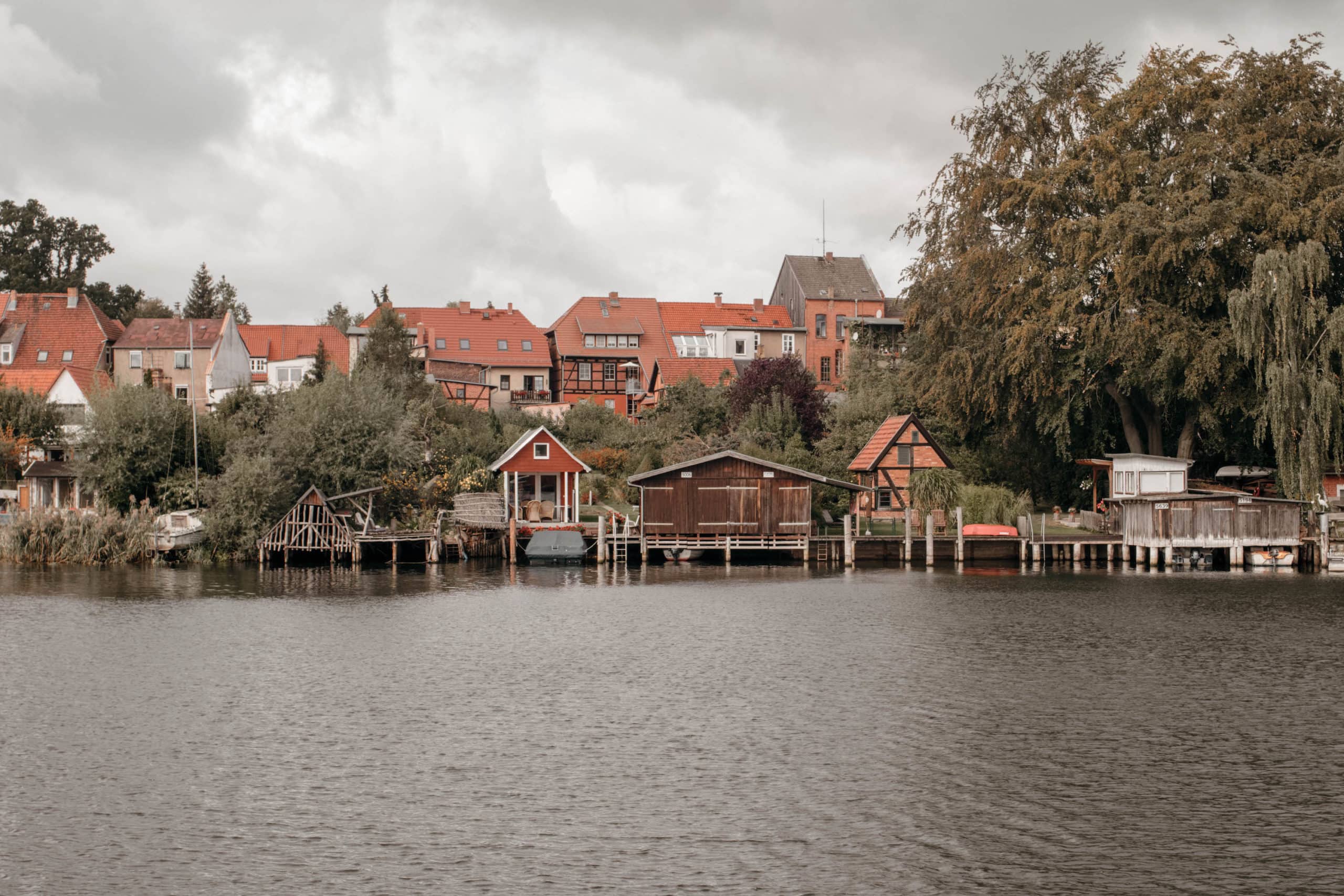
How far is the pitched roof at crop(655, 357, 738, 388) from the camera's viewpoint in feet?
278

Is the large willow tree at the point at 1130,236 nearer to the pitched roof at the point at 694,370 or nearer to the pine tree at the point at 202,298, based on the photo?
the pitched roof at the point at 694,370

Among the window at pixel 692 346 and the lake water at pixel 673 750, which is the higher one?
the window at pixel 692 346

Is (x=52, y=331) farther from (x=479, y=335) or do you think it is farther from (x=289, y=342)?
(x=479, y=335)

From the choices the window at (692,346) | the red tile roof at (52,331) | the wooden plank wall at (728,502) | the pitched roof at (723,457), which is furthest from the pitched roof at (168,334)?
the wooden plank wall at (728,502)

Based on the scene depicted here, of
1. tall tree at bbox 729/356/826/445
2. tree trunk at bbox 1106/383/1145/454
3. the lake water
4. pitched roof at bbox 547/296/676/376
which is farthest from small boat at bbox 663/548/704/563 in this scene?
pitched roof at bbox 547/296/676/376

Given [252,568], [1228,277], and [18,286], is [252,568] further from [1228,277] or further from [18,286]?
[18,286]

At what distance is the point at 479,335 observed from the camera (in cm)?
10206

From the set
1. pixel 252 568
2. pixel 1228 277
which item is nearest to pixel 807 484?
pixel 1228 277

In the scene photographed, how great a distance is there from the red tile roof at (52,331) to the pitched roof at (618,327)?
33.6 meters

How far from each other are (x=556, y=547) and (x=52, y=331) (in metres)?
58.1

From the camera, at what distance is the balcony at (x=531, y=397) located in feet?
312

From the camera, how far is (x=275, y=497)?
57.1 metres

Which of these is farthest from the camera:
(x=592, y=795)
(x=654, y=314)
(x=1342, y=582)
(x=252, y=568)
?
(x=654, y=314)

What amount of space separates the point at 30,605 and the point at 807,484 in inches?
1224
